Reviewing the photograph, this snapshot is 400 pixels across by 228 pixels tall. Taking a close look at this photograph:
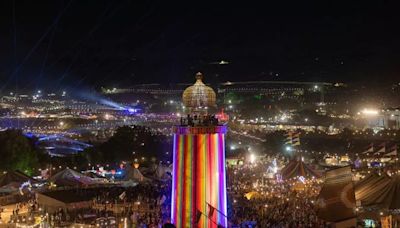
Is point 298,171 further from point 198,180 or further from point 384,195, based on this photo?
point 198,180

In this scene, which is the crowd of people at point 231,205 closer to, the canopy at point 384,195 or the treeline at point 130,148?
the canopy at point 384,195

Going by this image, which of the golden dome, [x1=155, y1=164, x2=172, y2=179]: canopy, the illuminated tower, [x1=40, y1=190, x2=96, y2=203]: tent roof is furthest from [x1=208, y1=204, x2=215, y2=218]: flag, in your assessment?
[x1=155, y1=164, x2=172, y2=179]: canopy

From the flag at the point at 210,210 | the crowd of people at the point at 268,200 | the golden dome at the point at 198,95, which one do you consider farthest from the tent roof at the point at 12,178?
the flag at the point at 210,210

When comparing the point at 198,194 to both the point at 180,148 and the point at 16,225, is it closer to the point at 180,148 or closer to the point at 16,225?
the point at 180,148

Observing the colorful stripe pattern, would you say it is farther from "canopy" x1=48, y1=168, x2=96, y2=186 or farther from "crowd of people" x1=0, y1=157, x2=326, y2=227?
"canopy" x1=48, y1=168, x2=96, y2=186

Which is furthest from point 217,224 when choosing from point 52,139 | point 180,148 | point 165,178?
point 52,139

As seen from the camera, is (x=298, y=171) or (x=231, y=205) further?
(x=298, y=171)

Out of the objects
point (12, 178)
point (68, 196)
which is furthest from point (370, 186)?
point (12, 178)
